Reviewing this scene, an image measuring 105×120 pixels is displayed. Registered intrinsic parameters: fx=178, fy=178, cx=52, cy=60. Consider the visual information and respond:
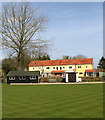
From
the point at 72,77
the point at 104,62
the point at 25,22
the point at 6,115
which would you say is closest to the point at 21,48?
the point at 25,22

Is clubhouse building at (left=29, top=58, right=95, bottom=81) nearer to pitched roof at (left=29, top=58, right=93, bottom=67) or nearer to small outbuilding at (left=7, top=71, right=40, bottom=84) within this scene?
pitched roof at (left=29, top=58, right=93, bottom=67)

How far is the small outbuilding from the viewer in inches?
1389

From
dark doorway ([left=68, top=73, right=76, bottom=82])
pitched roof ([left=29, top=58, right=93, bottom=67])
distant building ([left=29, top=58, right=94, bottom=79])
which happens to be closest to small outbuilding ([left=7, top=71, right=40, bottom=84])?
dark doorway ([left=68, top=73, right=76, bottom=82])

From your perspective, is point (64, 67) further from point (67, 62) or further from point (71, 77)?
point (71, 77)

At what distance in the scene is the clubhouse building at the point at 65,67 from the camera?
169 feet

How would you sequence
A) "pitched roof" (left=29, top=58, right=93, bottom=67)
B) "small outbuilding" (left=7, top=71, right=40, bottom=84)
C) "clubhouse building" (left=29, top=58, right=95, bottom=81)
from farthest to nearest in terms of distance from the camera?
"pitched roof" (left=29, top=58, right=93, bottom=67) < "clubhouse building" (left=29, top=58, right=95, bottom=81) < "small outbuilding" (left=7, top=71, right=40, bottom=84)

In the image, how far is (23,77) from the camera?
35781 mm

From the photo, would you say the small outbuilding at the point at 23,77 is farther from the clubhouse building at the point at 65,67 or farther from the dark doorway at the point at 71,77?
the clubhouse building at the point at 65,67

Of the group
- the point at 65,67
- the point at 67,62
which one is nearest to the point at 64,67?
the point at 65,67

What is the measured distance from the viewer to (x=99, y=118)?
6.78m

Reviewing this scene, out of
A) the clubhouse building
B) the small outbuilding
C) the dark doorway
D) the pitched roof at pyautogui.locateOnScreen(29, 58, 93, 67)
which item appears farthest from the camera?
the pitched roof at pyautogui.locateOnScreen(29, 58, 93, 67)

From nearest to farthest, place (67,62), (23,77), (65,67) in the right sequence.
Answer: (23,77) < (65,67) < (67,62)

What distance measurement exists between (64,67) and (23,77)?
66.8 feet

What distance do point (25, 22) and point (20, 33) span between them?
2103 mm
